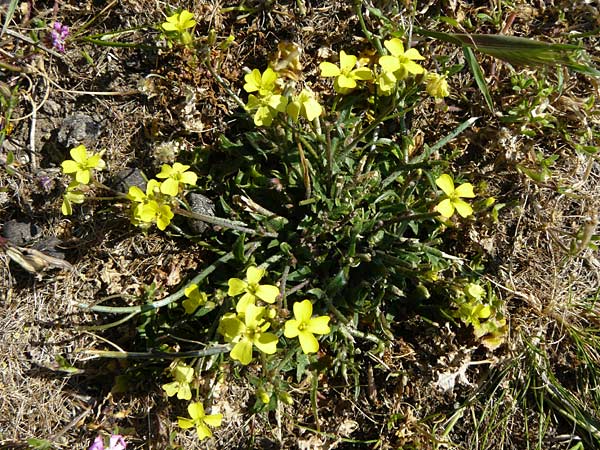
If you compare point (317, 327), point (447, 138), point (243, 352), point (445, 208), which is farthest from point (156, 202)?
point (447, 138)

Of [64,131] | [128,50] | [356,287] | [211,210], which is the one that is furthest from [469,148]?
[64,131]

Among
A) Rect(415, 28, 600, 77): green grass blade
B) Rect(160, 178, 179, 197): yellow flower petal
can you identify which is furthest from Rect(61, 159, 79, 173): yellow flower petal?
Rect(415, 28, 600, 77): green grass blade

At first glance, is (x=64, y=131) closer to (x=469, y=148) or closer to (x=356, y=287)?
(x=356, y=287)

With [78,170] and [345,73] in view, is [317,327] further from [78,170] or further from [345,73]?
[78,170]

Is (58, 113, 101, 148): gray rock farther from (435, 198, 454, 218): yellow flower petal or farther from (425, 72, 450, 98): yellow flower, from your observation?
(435, 198, 454, 218): yellow flower petal

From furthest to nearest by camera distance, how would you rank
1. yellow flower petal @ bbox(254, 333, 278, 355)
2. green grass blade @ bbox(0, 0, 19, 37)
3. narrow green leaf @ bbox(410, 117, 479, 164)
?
green grass blade @ bbox(0, 0, 19, 37) < narrow green leaf @ bbox(410, 117, 479, 164) < yellow flower petal @ bbox(254, 333, 278, 355)

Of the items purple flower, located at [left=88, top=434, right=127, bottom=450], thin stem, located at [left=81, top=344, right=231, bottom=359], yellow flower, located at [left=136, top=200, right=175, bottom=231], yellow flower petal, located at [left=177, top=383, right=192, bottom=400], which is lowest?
purple flower, located at [left=88, top=434, right=127, bottom=450]
